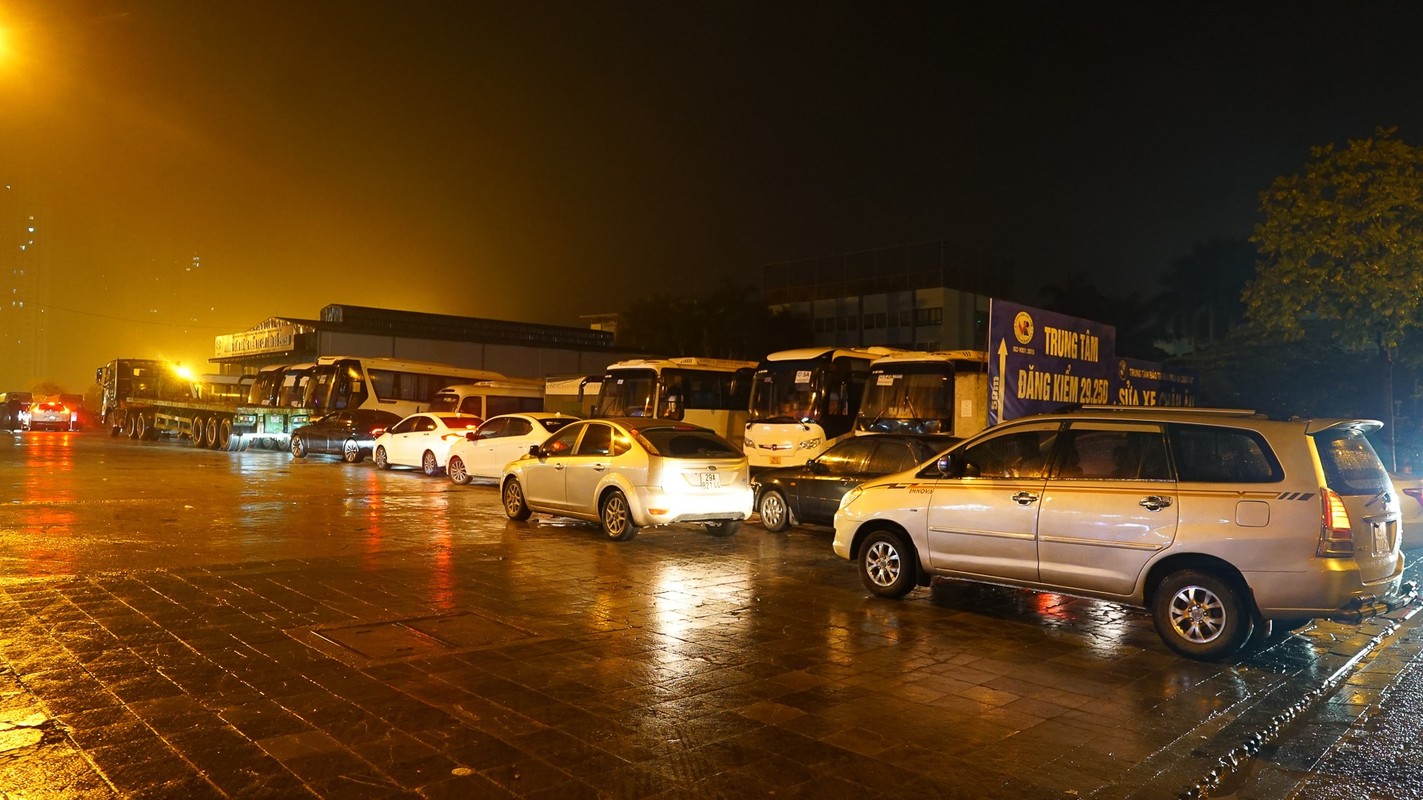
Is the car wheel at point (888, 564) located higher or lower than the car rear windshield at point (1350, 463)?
lower

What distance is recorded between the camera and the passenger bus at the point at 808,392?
19984 millimetres

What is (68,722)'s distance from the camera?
5234mm

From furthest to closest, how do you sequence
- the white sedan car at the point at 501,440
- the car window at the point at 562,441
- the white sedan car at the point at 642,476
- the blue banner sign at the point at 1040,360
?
the white sedan car at the point at 501,440, the blue banner sign at the point at 1040,360, the car window at the point at 562,441, the white sedan car at the point at 642,476

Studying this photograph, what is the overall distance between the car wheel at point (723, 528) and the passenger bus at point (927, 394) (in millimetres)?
5590

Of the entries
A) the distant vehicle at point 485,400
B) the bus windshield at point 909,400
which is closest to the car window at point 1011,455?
the bus windshield at point 909,400

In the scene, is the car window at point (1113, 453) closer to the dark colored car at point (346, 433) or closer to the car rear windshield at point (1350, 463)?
A: the car rear windshield at point (1350, 463)

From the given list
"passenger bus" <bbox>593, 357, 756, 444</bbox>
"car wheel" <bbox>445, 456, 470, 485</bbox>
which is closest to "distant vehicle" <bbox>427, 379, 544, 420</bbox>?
"passenger bus" <bbox>593, 357, 756, 444</bbox>

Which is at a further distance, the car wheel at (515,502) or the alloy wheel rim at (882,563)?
the car wheel at (515,502)

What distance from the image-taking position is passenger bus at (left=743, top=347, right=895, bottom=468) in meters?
20.0

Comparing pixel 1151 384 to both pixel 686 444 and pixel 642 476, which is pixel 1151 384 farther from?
pixel 642 476

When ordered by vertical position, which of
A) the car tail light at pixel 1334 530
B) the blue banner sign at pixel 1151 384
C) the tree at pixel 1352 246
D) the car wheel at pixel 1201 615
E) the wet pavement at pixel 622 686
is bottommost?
the wet pavement at pixel 622 686

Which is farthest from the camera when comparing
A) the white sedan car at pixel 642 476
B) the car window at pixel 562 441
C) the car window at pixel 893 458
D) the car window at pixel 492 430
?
the car window at pixel 492 430

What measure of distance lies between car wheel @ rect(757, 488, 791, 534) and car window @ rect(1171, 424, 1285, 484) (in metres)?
7.10

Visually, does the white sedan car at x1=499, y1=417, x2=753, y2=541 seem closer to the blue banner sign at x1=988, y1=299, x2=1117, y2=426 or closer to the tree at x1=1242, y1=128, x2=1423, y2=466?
the blue banner sign at x1=988, y1=299, x2=1117, y2=426
